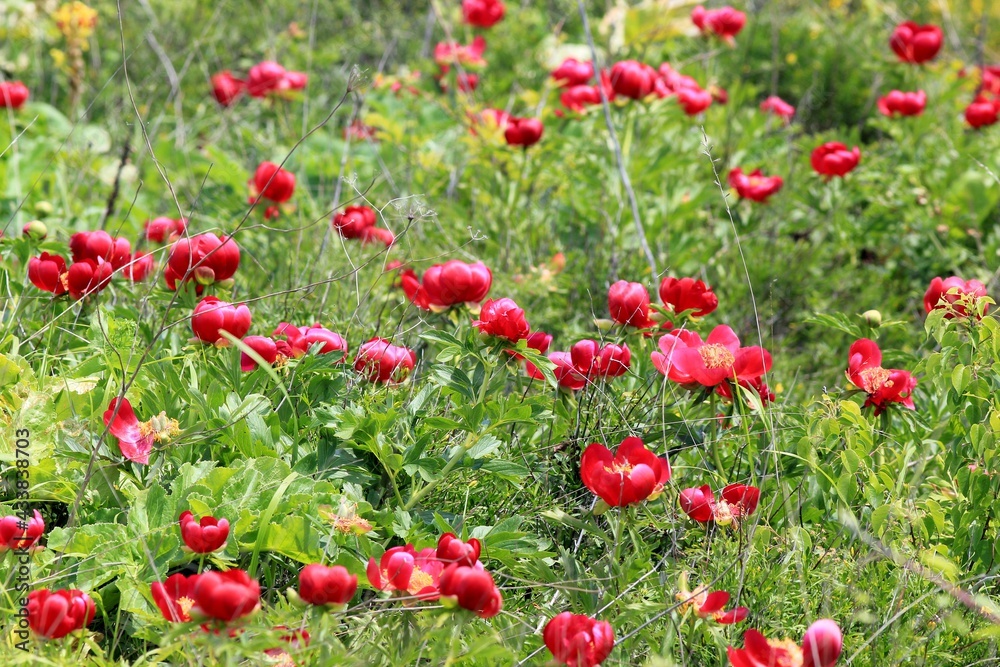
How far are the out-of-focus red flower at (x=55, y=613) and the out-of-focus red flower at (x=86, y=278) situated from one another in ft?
1.98

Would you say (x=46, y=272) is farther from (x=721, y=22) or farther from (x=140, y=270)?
(x=721, y=22)

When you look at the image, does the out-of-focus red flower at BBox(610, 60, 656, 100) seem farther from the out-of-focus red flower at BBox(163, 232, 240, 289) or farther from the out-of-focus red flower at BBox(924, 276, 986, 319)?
the out-of-focus red flower at BBox(163, 232, 240, 289)

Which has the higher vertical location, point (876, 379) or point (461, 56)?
point (876, 379)

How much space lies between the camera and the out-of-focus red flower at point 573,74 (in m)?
2.84

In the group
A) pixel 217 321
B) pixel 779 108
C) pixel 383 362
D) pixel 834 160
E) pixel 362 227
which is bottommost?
pixel 779 108

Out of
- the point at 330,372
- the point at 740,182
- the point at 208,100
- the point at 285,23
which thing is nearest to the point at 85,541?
the point at 330,372

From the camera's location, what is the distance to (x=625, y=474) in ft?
3.99

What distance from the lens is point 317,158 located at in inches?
124

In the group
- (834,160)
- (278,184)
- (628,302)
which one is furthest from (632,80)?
(628,302)

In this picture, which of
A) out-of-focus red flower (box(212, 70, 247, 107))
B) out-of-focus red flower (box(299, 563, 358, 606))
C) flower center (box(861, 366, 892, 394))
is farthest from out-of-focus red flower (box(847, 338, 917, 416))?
out-of-focus red flower (box(212, 70, 247, 107))

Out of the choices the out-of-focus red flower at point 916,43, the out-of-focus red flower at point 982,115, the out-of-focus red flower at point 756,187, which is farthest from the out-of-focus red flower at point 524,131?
the out-of-focus red flower at point 916,43

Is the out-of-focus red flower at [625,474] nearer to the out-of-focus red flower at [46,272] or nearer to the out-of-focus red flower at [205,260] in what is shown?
the out-of-focus red flower at [205,260]

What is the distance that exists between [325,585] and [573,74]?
6.82 feet

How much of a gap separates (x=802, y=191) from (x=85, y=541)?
233 cm
